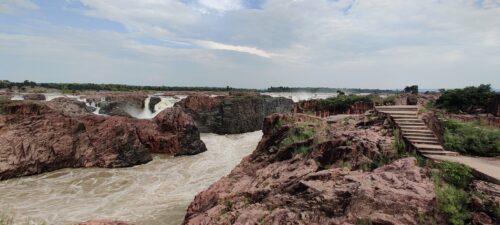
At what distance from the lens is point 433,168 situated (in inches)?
214

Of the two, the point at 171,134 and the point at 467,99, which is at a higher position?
the point at 467,99

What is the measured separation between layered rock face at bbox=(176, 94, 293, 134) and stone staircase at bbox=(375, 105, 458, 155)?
20815mm

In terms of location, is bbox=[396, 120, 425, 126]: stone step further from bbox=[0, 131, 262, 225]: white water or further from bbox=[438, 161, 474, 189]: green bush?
bbox=[0, 131, 262, 225]: white water

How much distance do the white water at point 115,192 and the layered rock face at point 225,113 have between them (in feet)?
34.1

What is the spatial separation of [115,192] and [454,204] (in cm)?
1138

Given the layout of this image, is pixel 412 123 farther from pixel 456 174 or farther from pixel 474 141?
pixel 456 174

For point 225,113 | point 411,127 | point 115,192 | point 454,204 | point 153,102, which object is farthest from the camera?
point 153,102

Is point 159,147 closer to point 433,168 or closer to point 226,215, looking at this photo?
point 226,215

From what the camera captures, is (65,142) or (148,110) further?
(148,110)

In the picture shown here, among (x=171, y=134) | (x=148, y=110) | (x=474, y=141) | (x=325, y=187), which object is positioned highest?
(x=474, y=141)

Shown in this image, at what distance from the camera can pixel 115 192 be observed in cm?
1240

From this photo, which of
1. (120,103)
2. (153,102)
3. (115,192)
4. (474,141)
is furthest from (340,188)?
(153,102)

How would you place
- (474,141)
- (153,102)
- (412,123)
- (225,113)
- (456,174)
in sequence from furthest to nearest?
1. (153,102)
2. (225,113)
3. (412,123)
4. (474,141)
5. (456,174)

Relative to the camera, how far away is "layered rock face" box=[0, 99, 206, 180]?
1441 centimetres
